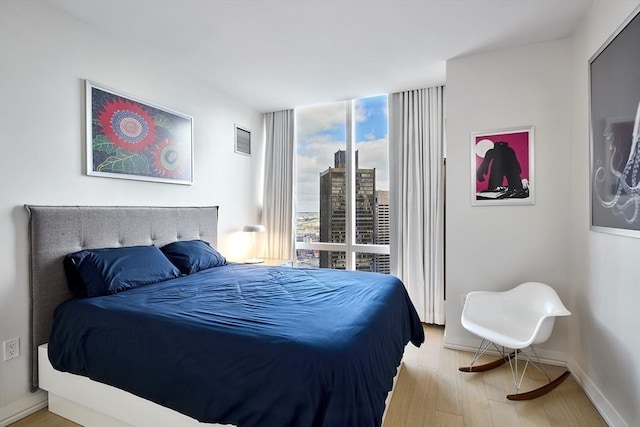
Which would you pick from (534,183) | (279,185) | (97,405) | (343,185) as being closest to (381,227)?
(343,185)

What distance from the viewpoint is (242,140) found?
4.02 m

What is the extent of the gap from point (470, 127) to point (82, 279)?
3.29 metres

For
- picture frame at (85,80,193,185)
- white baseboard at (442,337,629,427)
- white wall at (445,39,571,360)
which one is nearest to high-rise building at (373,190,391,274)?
white wall at (445,39,571,360)

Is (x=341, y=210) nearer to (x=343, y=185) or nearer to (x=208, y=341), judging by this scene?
(x=343, y=185)

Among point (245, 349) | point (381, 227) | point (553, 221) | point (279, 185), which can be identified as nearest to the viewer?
point (245, 349)

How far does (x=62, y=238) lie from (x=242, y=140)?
Result: 2368 mm

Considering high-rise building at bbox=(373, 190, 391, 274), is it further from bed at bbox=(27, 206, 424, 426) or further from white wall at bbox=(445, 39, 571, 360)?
bed at bbox=(27, 206, 424, 426)

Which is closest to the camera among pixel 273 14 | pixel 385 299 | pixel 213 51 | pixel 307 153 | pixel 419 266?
pixel 385 299

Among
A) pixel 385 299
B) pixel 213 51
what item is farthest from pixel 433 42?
pixel 385 299

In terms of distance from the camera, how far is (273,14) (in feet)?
7.23

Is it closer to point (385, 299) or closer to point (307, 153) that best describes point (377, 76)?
point (307, 153)

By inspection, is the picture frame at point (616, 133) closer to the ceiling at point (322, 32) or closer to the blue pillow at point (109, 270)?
the ceiling at point (322, 32)

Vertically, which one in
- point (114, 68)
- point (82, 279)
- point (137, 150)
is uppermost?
point (114, 68)

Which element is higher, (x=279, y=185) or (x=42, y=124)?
(x=42, y=124)
